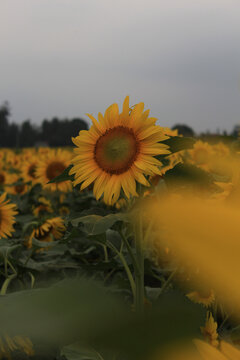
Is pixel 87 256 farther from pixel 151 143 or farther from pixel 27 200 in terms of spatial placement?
pixel 27 200

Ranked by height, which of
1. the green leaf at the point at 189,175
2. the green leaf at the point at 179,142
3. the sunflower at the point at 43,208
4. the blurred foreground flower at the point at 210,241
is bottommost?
the sunflower at the point at 43,208

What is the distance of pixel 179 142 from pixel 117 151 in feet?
0.45

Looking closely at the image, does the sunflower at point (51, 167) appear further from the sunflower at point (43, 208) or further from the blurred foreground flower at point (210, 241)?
the blurred foreground flower at point (210, 241)

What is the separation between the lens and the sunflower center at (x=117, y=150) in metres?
0.82

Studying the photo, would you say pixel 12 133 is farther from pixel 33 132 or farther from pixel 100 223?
pixel 100 223

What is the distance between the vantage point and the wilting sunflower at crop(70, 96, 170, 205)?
2.59 feet

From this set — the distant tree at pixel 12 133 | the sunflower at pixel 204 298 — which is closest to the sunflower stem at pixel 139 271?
the sunflower at pixel 204 298

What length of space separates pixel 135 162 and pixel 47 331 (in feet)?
1.94

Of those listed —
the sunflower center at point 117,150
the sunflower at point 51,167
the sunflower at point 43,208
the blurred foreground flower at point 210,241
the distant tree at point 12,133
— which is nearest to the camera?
the blurred foreground flower at point 210,241

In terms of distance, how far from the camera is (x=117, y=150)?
84 centimetres

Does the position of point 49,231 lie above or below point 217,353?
below

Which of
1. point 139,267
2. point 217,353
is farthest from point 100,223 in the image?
point 217,353

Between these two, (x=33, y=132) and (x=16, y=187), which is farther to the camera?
(x=33, y=132)

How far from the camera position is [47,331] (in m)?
0.23
